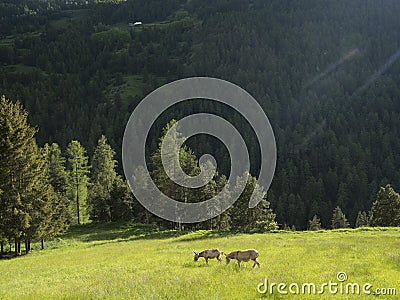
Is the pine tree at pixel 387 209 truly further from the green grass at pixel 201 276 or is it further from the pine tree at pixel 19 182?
the pine tree at pixel 19 182

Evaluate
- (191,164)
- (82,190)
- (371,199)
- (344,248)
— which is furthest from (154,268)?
(371,199)

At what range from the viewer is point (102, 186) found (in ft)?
249

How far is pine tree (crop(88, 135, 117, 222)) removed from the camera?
70250 millimetres

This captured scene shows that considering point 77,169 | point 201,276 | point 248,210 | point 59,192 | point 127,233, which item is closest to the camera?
point 201,276

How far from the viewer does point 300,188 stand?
156 metres

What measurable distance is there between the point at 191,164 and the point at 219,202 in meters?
6.98

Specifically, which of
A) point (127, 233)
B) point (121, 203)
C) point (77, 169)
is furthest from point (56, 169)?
point (127, 233)

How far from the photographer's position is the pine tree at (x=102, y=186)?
7025 centimetres

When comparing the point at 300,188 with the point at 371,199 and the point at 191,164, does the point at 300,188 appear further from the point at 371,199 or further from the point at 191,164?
the point at 191,164

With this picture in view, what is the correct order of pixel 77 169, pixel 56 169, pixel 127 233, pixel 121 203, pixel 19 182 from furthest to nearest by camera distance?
pixel 56 169 < pixel 77 169 < pixel 121 203 < pixel 127 233 < pixel 19 182

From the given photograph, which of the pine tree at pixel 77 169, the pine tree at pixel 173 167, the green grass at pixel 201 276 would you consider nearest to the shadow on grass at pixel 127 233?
the pine tree at pixel 173 167

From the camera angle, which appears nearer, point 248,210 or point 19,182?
point 19,182

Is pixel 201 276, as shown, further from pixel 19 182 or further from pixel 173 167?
pixel 173 167

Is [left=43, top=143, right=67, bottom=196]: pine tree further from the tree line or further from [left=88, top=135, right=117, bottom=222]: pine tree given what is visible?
[left=88, top=135, right=117, bottom=222]: pine tree
